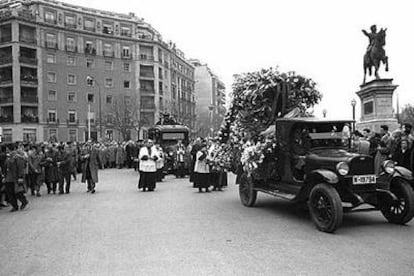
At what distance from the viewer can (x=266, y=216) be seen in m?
9.29

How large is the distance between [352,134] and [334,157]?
1458mm

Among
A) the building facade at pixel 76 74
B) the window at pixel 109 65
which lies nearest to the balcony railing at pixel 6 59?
the building facade at pixel 76 74

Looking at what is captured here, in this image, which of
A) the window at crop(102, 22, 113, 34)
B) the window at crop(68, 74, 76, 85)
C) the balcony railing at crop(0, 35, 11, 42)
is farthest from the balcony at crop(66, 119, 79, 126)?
the window at crop(102, 22, 113, 34)

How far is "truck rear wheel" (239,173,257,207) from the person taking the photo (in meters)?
10.6

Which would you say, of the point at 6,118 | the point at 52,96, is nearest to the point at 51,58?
the point at 52,96

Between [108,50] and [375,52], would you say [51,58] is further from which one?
[375,52]

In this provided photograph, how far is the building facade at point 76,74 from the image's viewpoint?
59.0m

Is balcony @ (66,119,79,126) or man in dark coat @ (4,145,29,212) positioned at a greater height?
balcony @ (66,119,79,126)

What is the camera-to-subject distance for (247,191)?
35.6 ft

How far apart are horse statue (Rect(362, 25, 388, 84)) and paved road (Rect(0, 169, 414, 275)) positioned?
15.4 metres

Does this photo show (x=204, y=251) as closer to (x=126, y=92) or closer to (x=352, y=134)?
(x=352, y=134)

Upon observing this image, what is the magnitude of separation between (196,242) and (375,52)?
2011 centimetres

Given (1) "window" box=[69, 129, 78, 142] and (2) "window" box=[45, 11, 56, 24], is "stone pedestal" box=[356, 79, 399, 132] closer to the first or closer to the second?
(1) "window" box=[69, 129, 78, 142]

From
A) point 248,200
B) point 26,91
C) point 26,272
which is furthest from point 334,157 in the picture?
point 26,91
